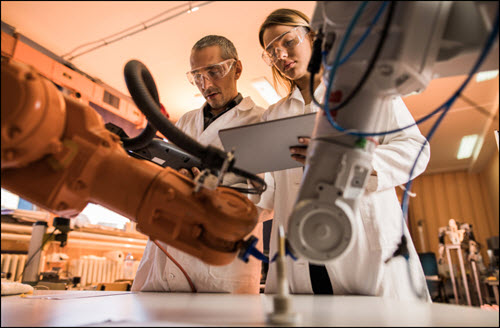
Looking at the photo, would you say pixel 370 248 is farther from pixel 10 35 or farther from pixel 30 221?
pixel 10 35

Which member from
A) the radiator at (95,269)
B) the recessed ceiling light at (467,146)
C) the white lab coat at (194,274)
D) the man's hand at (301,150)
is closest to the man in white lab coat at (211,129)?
the white lab coat at (194,274)

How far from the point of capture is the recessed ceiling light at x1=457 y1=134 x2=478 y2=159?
256 inches

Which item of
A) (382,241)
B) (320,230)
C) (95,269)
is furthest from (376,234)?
(95,269)

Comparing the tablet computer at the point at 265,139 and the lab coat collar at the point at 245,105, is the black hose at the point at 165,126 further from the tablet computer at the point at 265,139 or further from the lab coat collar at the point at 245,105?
the lab coat collar at the point at 245,105

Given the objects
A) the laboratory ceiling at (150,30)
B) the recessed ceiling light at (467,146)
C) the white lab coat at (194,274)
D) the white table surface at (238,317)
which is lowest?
the white table surface at (238,317)

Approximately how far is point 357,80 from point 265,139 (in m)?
0.32

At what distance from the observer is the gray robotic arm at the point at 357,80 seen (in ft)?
1.58

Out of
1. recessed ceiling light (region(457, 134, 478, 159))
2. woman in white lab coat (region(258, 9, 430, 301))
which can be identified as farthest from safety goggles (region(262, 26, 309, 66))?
recessed ceiling light (region(457, 134, 478, 159))

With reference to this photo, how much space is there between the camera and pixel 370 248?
3.04 ft

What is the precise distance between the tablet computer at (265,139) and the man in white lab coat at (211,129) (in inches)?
6.8

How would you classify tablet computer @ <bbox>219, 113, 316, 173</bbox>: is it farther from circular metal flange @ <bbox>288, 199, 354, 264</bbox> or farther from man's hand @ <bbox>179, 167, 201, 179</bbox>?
circular metal flange @ <bbox>288, 199, 354, 264</bbox>

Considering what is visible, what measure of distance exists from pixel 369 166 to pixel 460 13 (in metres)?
0.26

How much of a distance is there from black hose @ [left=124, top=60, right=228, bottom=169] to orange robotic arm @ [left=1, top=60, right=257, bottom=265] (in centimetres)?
6

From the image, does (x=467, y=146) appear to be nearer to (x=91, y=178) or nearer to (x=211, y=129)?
(x=211, y=129)
